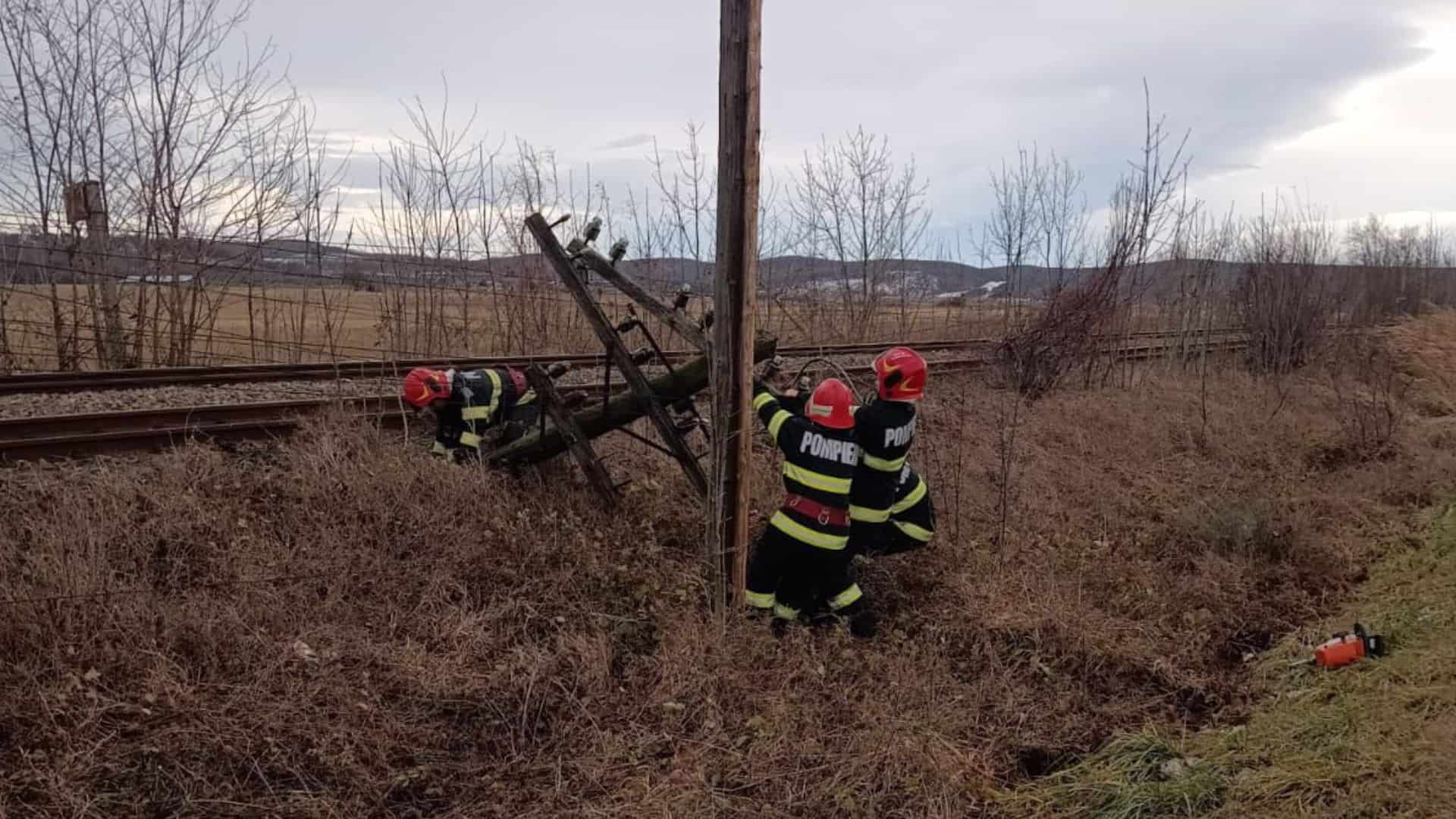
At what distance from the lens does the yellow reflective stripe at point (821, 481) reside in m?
5.10

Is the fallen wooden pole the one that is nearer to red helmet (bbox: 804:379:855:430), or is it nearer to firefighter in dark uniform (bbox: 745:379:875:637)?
firefighter in dark uniform (bbox: 745:379:875:637)

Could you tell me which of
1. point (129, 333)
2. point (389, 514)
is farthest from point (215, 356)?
point (389, 514)

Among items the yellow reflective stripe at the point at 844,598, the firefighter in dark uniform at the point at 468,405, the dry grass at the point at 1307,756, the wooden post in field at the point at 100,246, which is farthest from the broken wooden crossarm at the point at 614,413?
the wooden post in field at the point at 100,246

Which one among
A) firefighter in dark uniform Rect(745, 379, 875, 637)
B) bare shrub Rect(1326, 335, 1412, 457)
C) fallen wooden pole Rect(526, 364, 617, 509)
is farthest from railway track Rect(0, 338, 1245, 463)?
bare shrub Rect(1326, 335, 1412, 457)

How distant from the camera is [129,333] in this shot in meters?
10.7

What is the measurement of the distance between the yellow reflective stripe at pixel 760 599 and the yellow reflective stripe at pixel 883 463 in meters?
1.00

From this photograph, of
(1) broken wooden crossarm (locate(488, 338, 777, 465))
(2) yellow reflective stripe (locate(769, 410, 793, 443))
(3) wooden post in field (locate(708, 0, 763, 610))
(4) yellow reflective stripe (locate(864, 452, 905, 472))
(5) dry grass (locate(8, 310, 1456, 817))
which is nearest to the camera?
(5) dry grass (locate(8, 310, 1456, 817))

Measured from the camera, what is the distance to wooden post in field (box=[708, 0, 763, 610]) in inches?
173

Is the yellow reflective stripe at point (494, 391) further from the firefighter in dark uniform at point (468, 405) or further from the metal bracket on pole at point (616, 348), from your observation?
the metal bracket on pole at point (616, 348)

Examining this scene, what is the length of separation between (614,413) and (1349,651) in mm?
4613

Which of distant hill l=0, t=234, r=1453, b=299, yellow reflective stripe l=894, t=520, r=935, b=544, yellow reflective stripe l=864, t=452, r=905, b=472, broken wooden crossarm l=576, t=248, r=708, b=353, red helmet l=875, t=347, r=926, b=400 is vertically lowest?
yellow reflective stripe l=894, t=520, r=935, b=544

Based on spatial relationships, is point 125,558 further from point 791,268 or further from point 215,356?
point 791,268

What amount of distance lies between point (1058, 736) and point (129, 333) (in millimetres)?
11238

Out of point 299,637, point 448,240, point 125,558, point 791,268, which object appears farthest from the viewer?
point 791,268
